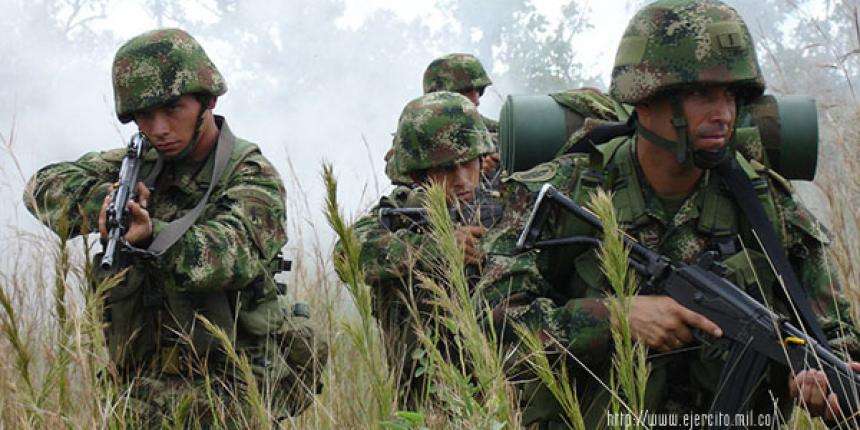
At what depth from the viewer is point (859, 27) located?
3283 mm

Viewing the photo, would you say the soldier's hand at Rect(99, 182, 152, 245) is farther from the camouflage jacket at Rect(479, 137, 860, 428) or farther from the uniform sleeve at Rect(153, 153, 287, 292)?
the camouflage jacket at Rect(479, 137, 860, 428)

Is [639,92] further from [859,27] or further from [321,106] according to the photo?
[321,106]

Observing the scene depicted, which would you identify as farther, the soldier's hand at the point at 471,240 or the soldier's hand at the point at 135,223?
the soldier's hand at the point at 471,240

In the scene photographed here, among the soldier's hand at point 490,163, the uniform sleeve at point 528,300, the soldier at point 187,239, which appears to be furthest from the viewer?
the soldier's hand at point 490,163

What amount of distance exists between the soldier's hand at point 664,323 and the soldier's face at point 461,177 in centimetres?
188

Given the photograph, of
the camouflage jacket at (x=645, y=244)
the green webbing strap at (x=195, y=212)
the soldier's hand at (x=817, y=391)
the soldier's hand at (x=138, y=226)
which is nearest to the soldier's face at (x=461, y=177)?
the green webbing strap at (x=195, y=212)

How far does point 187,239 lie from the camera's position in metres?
3.66

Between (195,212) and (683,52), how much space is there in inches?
66.8

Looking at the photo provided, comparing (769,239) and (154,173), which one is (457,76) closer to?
(154,173)

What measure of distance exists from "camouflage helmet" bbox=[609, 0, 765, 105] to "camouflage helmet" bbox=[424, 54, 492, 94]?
4260mm

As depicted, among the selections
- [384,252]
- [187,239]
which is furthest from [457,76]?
[187,239]

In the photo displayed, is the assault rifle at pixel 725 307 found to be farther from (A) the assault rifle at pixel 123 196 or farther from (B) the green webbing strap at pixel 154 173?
(B) the green webbing strap at pixel 154 173

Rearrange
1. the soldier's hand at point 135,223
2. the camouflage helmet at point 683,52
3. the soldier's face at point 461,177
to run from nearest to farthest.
Answer: the camouflage helmet at point 683,52, the soldier's hand at point 135,223, the soldier's face at point 461,177

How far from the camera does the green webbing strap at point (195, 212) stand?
3650 millimetres
